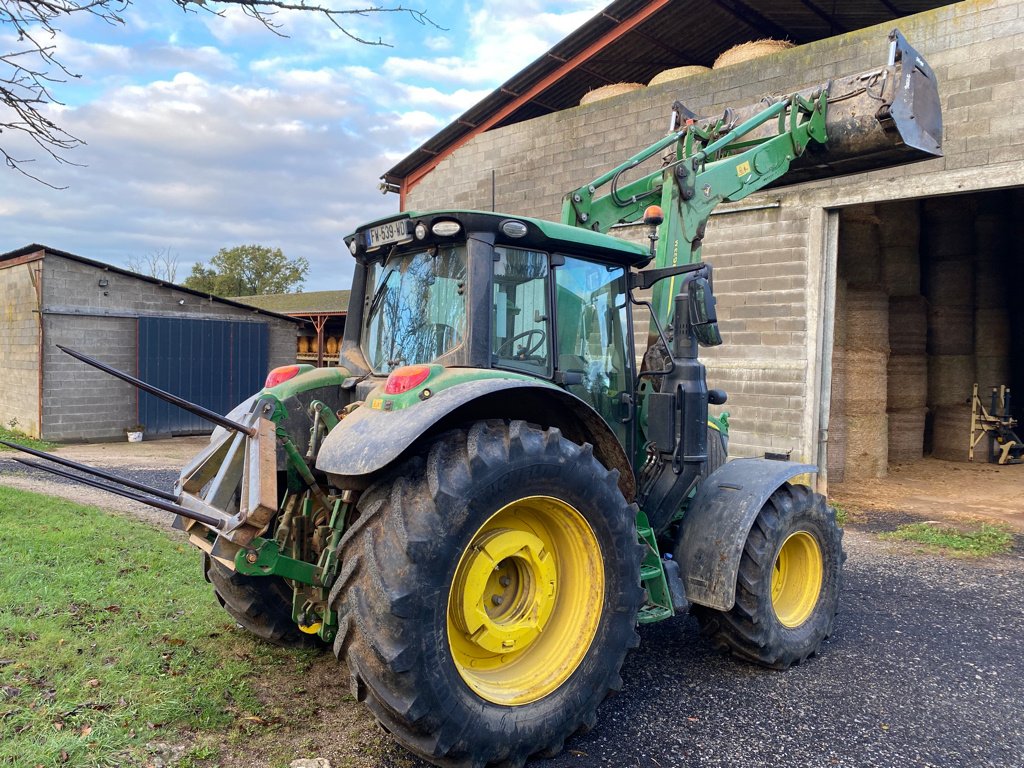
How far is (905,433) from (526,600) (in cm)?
979

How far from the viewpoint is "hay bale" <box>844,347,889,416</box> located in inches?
367

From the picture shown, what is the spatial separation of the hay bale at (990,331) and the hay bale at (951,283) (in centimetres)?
29

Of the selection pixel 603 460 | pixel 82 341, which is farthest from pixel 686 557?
pixel 82 341

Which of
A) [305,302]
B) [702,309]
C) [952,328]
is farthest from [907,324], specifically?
[305,302]

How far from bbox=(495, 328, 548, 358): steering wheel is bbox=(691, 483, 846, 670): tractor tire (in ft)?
4.94

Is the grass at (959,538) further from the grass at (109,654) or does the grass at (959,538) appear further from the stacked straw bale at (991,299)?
the grass at (109,654)

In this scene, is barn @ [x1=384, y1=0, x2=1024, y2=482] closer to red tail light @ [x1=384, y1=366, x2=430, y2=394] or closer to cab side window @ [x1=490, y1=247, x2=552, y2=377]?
cab side window @ [x1=490, y1=247, x2=552, y2=377]

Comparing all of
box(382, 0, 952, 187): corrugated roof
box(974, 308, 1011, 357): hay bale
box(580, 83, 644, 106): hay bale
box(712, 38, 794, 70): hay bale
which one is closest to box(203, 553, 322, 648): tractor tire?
box(712, 38, 794, 70): hay bale

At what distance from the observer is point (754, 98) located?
27.7ft

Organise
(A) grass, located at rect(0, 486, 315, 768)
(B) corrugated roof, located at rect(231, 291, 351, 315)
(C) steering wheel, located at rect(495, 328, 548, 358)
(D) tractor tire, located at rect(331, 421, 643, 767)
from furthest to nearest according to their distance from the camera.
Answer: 1. (B) corrugated roof, located at rect(231, 291, 351, 315)
2. (C) steering wheel, located at rect(495, 328, 548, 358)
3. (A) grass, located at rect(0, 486, 315, 768)
4. (D) tractor tire, located at rect(331, 421, 643, 767)

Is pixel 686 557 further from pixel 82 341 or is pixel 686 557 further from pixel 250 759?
pixel 82 341

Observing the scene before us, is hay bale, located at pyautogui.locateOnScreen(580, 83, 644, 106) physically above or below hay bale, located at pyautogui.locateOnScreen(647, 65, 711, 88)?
above

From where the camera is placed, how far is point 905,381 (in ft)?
35.1

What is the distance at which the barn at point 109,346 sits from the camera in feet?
41.0
